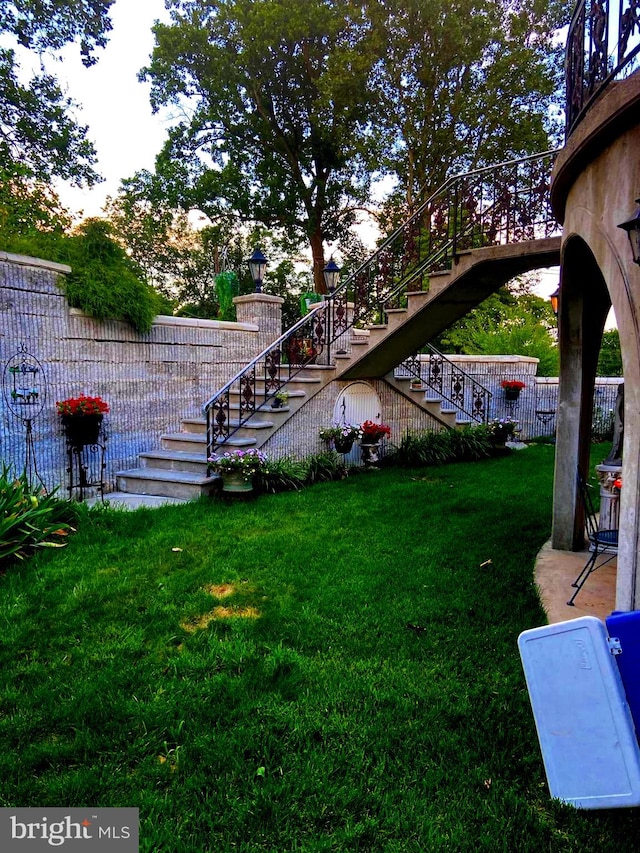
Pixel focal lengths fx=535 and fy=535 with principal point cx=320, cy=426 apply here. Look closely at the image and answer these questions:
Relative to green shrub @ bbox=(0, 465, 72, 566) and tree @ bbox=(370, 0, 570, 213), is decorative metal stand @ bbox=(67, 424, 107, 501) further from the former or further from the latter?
tree @ bbox=(370, 0, 570, 213)

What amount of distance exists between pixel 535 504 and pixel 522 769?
422cm

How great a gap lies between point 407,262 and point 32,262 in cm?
480

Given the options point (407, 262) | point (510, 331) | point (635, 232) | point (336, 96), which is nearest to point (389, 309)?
point (407, 262)

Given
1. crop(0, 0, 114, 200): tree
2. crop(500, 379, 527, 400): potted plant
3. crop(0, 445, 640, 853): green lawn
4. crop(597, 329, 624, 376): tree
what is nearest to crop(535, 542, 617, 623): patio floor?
crop(0, 445, 640, 853): green lawn

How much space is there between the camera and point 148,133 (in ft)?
57.3

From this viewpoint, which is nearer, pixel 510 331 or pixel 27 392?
pixel 27 392

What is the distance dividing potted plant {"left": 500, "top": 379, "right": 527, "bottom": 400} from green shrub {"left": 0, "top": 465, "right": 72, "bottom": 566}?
877 centimetres

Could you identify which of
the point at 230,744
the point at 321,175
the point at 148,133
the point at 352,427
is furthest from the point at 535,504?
the point at 148,133

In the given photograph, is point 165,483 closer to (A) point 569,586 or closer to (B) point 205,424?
(B) point 205,424

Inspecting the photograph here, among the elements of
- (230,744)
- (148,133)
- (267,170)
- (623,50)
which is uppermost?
(148,133)

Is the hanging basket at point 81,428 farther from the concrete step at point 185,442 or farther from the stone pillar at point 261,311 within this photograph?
the stone pillar at point 261,311

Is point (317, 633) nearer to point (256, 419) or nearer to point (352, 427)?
point (256, 419)

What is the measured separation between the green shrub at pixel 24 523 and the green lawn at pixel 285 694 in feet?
0.57

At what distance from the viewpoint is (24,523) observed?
4.29 m
